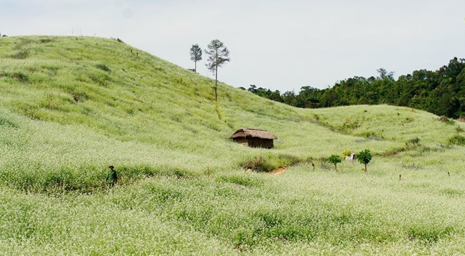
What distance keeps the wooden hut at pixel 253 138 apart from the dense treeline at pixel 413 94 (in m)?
69.3

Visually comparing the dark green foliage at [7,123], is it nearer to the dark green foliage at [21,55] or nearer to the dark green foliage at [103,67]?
the dark green foliage at [103,67]

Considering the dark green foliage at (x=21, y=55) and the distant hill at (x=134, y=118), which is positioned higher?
the dark green foliage at (x=21, y=55)

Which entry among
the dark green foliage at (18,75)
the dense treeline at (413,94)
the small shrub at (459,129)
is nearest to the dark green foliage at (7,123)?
the dark green foliage at (18,75)

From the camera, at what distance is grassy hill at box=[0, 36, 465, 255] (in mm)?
12375

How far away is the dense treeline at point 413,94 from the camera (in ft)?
320

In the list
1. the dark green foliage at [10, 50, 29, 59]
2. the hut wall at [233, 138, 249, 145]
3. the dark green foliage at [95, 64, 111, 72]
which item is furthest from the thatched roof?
the dark green foliage at [10, 50, 29, 59]

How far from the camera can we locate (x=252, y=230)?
13859 millimetres

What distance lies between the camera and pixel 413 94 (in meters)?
114

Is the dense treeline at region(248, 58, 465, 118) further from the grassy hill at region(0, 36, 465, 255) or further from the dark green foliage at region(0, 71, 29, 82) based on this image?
the dark green foliage at region(0, 71, 29, 82)

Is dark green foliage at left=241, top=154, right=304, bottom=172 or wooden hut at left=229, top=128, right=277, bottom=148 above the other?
wooden hut at left=229, top=128, right=277, bottom=148

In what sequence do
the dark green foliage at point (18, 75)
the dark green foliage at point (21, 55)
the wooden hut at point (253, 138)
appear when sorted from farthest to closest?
the dark green foliage at point (21, 55) < the wooden hut at point (253, 138) < the dark green foliage at point (18, 75)

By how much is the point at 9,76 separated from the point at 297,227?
40.6 meters

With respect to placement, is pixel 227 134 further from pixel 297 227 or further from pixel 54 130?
pixel 297 227

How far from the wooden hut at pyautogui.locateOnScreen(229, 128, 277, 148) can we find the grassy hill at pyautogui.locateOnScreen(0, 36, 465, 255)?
175 centimetres
